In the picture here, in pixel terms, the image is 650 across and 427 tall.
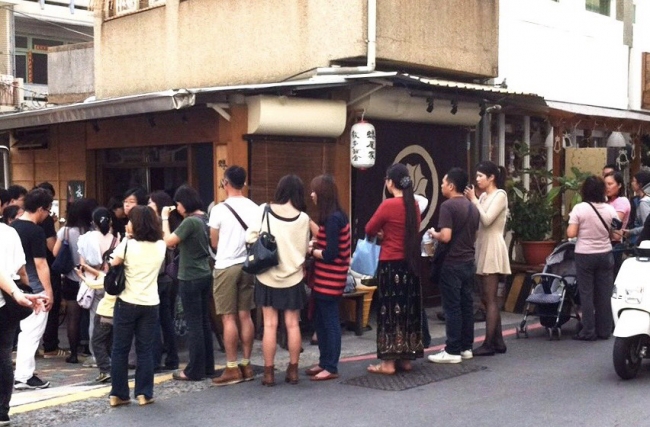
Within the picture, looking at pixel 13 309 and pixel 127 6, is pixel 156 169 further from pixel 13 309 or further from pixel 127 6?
pixel 13 309

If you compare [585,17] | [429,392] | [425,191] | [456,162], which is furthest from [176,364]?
[585,17]

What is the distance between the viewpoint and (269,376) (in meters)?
8.02

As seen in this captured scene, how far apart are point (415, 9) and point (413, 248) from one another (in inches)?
190

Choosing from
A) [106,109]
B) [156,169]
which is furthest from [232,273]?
[156,169]

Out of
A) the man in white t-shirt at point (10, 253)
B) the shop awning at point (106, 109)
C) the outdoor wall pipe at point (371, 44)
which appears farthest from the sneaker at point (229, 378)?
the outdoor wall pipe at point (371, 44)

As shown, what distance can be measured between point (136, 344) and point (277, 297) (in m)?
1.32

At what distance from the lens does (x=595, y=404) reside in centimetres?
728

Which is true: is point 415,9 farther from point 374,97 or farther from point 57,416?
point 57,416

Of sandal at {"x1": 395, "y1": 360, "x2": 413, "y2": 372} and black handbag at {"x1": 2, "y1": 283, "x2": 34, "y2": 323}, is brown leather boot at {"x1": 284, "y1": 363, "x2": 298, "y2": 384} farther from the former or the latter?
black handbag at {"x1": 2, "y1": 283, "x2": 34, "y2": 323}

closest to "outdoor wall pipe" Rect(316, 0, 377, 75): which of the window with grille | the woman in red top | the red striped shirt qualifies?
the woman in red top

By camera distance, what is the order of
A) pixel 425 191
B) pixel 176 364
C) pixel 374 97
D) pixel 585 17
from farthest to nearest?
pixel 585 17 → pixel 425 191 → pixel 374 97 → pixel 176 364

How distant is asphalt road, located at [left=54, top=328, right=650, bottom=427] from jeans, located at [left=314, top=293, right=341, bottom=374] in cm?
23

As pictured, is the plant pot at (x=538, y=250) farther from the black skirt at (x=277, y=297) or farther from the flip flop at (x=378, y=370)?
the black skirt at (x=277, y=297)

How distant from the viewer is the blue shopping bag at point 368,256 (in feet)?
27.3
